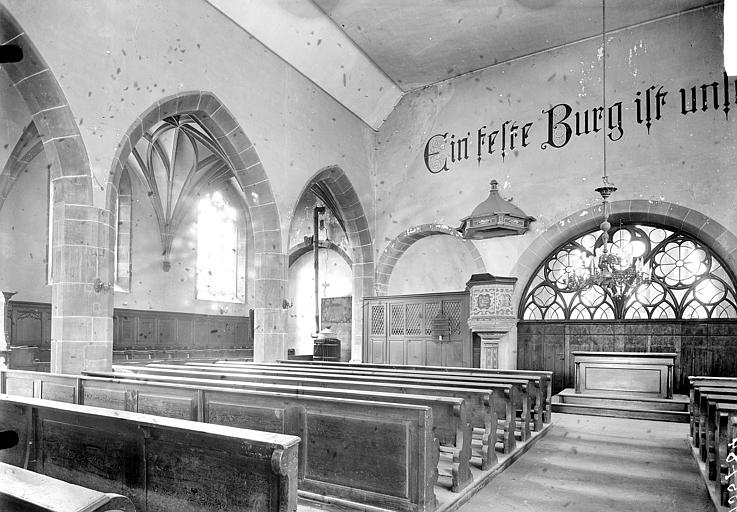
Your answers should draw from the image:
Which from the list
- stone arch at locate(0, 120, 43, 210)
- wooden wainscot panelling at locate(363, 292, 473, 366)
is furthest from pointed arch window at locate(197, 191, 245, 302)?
wooden wainscot panelling at locate(363, 292, 473, 366)

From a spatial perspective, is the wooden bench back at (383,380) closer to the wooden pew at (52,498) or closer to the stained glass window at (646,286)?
the wooden pew at (52,498)

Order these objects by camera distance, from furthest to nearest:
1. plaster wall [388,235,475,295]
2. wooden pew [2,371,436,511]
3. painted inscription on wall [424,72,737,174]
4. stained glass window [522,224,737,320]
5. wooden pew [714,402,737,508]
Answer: plaster wall [388,235,475,295]
stained glass window [522,224,737,320]
painted inscription on wall [424,72,737,174]
wooden pew [714,402,737,508]
wooden pew [2,371,436,511]

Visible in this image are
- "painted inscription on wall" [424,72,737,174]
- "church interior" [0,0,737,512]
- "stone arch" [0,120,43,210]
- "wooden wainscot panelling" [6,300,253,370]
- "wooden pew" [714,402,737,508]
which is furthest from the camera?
"wooden wainscot panelling" [6,300,253,370]

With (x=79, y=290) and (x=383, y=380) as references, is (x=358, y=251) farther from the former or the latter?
(x=383, y=380)

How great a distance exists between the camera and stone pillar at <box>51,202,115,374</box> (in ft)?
18.6

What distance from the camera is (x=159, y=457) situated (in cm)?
240

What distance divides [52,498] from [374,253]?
1006 cm

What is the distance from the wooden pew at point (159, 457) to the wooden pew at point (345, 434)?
3.62 feet

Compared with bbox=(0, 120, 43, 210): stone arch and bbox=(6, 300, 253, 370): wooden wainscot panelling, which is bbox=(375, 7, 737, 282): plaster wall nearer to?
bbox=(6, 300, 253, 370): wooden wainscot panelling

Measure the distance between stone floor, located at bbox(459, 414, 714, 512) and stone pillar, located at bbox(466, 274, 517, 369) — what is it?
9.89 feet

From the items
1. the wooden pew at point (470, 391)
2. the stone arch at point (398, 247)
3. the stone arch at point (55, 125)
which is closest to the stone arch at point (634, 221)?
the stone arch at point (398, 247)

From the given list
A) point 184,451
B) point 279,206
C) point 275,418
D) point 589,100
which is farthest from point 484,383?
point 589,100

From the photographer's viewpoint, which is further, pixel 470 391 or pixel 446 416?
pixel 470 391

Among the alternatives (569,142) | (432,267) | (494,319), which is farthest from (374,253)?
(569,142)
